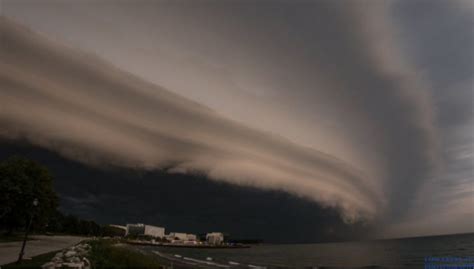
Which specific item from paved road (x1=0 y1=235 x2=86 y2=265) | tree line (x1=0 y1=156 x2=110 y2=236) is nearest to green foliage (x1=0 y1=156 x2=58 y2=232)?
tree line (x1=0 y1=156 x2=110 y2=236)

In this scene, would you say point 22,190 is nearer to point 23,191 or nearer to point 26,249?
point 23,191

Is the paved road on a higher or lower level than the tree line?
lower

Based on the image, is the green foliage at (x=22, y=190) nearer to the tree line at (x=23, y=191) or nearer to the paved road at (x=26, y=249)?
the tree line at (x=23, y=191)

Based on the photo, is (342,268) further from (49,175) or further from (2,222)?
(2,222)

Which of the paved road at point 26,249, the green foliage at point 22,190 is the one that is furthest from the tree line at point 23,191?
the paved road at point 26,249

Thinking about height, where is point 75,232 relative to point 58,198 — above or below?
below

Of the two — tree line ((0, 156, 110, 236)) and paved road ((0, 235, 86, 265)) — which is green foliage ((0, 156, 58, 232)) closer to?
tree line ((0, 156, 110, 236))

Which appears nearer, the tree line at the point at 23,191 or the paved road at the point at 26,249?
the paved road at the point at 26,249

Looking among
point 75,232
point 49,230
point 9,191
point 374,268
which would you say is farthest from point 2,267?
point 75,232
